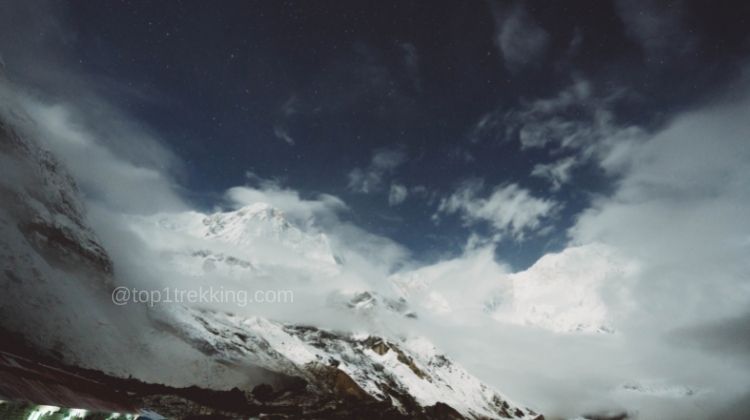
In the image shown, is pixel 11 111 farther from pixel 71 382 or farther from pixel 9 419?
pixel 9 419

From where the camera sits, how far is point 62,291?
395ft

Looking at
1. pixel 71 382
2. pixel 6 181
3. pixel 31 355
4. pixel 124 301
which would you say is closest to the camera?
pixel 71 382

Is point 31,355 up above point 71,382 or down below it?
above

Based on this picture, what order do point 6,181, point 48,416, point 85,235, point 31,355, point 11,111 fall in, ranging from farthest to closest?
point 85,235
point 11,111
point 6,181
point 31,355
point 48,416

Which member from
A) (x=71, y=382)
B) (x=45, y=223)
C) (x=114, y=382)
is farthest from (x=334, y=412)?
(x=71, y=382)

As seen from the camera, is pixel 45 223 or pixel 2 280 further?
pixel 45 223

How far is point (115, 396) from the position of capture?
160 ft

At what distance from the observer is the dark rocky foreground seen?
109 feet

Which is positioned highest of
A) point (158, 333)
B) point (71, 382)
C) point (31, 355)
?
point (158, 333)

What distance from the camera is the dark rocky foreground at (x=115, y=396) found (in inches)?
1307

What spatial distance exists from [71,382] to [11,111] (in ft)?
456

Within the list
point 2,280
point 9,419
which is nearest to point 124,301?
point 2,280

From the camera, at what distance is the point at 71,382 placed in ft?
139

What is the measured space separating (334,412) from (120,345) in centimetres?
8903
